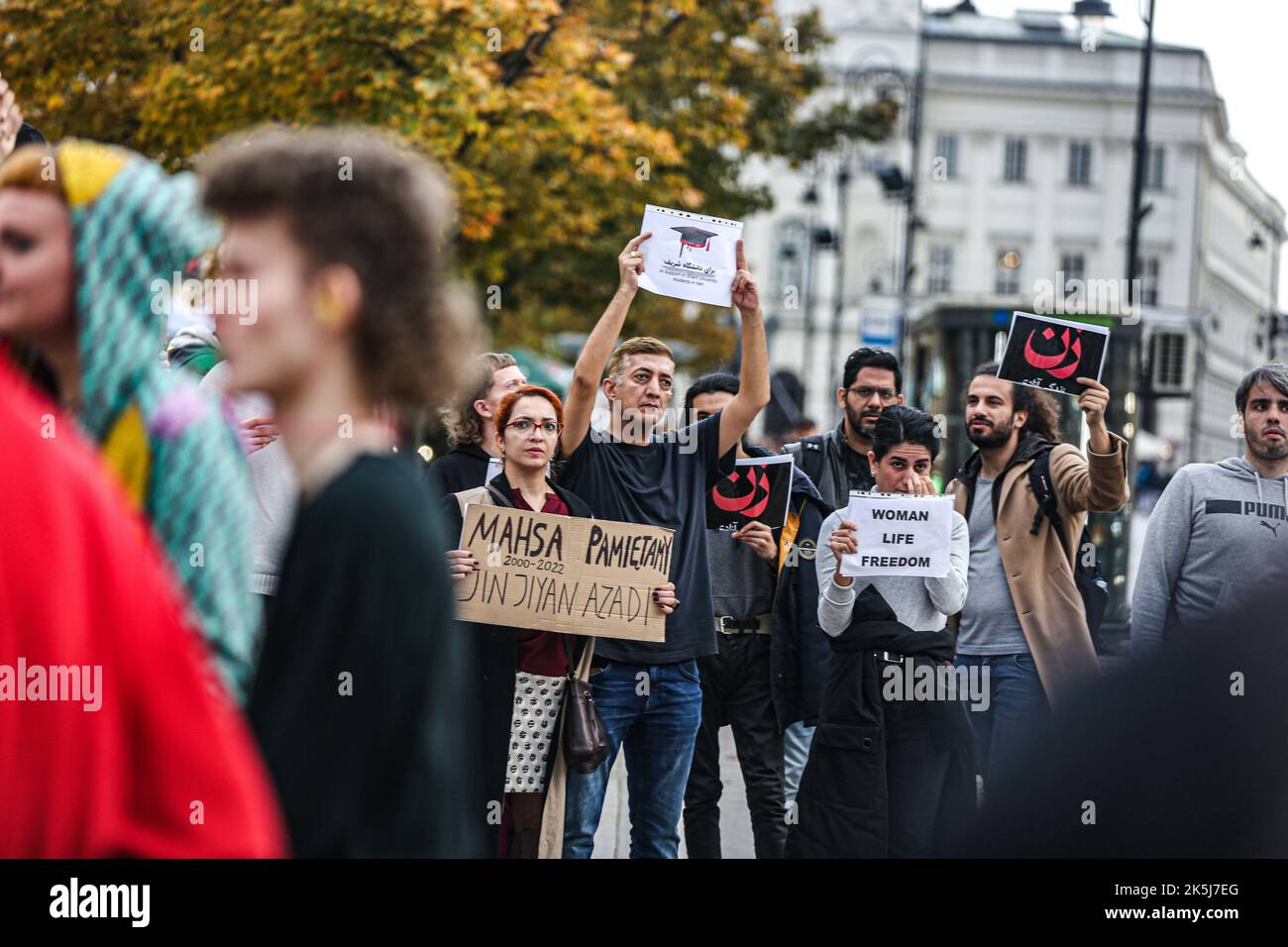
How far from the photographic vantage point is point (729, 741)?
10.2 meters

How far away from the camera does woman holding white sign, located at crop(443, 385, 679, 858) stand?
17.2ft

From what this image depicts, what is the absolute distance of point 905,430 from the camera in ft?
18.5

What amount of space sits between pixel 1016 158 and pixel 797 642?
69.8 metres

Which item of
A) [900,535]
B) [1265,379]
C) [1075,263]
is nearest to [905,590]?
[900,535]

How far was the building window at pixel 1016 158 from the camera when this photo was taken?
237ft

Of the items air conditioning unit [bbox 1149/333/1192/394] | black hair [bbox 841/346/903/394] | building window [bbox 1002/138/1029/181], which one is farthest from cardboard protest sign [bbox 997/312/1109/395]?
building window [bbox 1002/138/1029/181]

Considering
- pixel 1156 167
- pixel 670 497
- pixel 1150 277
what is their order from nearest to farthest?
pixel 670 497
pixel 1156 167
pixel 1150 277

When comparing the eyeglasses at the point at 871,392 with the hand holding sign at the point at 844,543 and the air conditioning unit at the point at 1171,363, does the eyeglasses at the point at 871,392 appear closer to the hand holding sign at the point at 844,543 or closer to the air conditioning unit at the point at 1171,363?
the hand holding sign at the point at 844,543

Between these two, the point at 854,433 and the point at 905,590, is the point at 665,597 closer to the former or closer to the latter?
the point at 905,590

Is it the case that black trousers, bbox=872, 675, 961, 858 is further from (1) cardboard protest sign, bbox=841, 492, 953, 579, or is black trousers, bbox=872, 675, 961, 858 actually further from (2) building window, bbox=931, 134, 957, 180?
(2) building window, bbox=931, 134, 957, 180

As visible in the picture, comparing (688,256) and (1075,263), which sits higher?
(1075,263)

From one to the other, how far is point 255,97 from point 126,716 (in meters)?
11.3

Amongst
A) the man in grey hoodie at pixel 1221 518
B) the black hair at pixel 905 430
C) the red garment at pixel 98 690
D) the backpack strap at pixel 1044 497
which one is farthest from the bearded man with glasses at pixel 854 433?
the red garment at pixel 98 690

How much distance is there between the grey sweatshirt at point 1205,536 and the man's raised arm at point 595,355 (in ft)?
6.68
